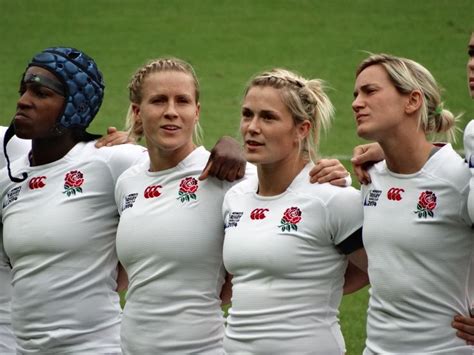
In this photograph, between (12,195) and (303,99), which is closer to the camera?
(303,99)

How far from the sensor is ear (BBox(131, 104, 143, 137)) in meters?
7.39

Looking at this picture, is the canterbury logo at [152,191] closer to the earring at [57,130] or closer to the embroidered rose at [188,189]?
the embroidered rose at [188,189]

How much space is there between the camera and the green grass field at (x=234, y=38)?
2120cm

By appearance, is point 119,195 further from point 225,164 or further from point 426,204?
point 426,204

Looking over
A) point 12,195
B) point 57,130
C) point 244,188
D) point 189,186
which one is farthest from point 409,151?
point 12,195

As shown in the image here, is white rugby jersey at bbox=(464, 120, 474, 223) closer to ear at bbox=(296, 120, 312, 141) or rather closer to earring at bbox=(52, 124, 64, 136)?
ear at bbox=(296, 120, 312, 141)

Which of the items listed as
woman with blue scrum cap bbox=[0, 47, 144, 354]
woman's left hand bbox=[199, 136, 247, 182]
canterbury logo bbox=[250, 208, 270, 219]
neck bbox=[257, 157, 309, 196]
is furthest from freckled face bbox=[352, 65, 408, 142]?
woman with blue scrum cap bbox=[0, 47, 144, 354]

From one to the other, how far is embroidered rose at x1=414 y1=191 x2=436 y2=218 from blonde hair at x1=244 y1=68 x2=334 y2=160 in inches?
29.8

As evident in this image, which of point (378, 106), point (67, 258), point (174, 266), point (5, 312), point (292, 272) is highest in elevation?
point (378, 106)

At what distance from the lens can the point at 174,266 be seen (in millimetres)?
6992

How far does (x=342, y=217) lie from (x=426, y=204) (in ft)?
1.57

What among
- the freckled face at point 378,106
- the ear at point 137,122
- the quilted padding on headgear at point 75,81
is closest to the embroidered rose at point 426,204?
the freckled face at point 378,106

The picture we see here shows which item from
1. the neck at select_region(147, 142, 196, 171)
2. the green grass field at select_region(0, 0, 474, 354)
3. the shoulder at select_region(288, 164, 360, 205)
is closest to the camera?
the shoulder at select_region(288, 164, 360, 205)

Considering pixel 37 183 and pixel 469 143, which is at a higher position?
pixel 469 143
